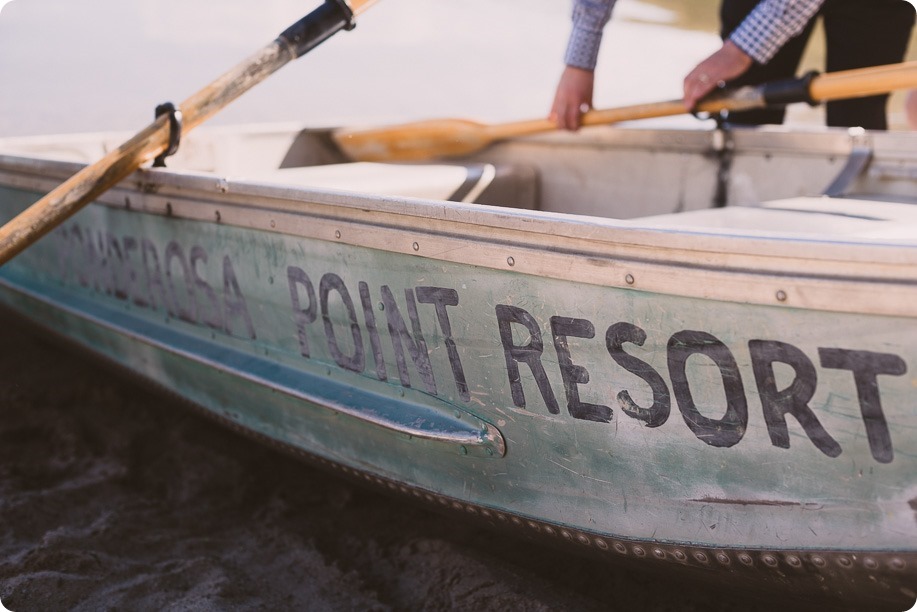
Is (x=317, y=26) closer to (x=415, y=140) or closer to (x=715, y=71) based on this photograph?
(x=415, y=140)

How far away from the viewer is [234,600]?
2.08 meters

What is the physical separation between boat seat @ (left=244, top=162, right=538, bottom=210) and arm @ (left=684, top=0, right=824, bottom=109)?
0.75 metres

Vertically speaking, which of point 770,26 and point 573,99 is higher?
point 770,26

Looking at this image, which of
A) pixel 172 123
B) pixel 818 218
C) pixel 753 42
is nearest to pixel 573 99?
pixel 753 42

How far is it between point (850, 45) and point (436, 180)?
1.56 meters

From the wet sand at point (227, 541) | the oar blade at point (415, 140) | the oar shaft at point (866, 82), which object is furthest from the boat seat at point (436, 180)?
the oar shaft at point (866, 82)

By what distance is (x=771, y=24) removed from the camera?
2814 millimetres

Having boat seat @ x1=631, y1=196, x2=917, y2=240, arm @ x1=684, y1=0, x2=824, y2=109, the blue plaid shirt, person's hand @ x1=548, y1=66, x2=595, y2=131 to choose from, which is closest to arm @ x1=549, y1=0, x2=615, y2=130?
person's hand @ x1=548, y1=66, x2=595, y2=131

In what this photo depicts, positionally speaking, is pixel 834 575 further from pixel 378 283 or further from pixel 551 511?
pixel 378 283

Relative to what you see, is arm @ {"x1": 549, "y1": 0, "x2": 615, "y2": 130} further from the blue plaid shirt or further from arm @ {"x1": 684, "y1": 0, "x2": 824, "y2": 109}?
the blue plaid shirt

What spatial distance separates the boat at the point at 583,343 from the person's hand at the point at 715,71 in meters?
0.19

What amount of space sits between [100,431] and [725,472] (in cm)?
219

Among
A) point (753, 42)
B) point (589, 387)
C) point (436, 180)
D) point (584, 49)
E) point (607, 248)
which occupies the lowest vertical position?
point (589, 387)

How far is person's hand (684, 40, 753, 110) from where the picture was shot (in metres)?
2.92
